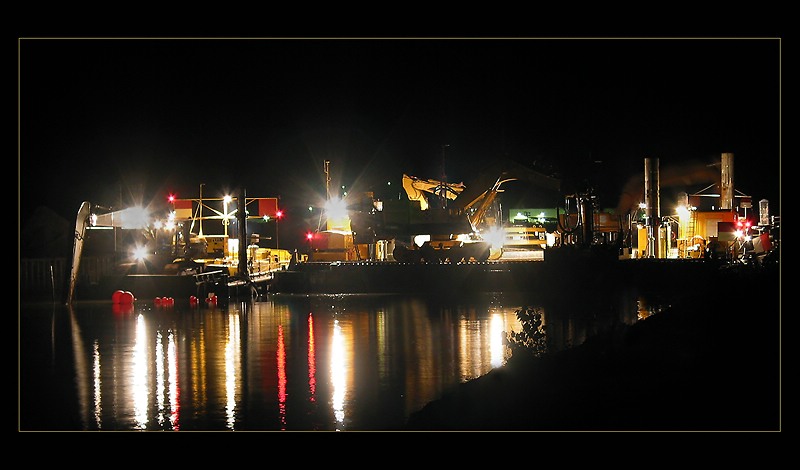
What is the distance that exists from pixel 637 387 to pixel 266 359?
29.3 feet

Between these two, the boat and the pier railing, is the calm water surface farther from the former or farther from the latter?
the pier railing

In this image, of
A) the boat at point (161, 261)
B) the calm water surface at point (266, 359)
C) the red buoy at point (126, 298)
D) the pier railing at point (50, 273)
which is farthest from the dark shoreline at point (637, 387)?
the pier railing at point (50, 273)

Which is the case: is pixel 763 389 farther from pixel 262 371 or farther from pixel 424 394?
pixel 262 371

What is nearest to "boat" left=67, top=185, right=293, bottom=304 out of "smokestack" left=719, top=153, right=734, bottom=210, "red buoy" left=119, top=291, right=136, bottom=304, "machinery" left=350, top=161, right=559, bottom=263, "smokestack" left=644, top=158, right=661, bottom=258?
"red buoy" left=119, top=291, right=136, bottom=304

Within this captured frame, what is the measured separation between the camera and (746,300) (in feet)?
74.0

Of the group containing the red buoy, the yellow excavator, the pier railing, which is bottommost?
the red buoy

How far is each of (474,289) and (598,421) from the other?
27.1 meters

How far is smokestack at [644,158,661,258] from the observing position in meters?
50.5

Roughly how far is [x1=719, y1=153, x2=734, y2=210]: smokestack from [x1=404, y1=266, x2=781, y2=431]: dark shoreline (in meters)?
36.4

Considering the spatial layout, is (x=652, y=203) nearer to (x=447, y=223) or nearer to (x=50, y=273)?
(x=447, y=223)

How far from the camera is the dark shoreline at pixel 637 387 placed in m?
13.4

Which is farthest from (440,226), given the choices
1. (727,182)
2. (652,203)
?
(727,182)

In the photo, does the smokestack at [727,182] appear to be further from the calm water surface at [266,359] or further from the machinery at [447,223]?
the calm water surface at [266,359]

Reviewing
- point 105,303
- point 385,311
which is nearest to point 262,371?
point 385,311
